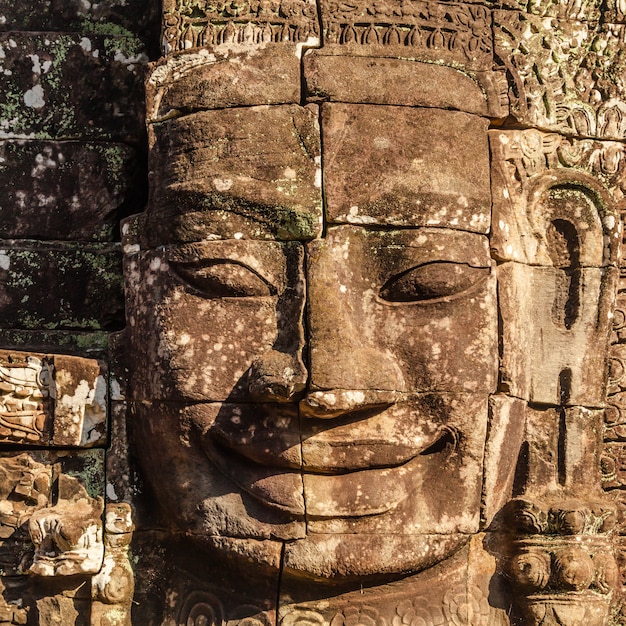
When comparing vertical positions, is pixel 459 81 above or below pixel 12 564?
above

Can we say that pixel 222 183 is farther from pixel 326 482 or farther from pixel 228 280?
pixel 326 482

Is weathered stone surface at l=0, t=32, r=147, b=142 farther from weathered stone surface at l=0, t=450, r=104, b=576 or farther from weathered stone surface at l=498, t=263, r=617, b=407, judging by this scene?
weathered stone surface at l=498, t=263, r=617, b=407

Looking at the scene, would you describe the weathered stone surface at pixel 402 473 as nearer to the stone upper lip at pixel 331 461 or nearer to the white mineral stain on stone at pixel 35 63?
the stone upper lip at pixel 331 461

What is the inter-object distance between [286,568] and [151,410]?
3.17ft

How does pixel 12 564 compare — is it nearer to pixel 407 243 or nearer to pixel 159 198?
pixel 159 198

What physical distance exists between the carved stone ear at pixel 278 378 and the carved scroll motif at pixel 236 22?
1.52 meters

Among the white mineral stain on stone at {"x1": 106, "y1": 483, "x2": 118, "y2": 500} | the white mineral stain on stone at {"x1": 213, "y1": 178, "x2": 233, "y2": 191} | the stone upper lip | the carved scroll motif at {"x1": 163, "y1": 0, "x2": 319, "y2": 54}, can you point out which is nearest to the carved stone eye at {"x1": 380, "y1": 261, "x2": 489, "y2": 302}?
the stone upper lip

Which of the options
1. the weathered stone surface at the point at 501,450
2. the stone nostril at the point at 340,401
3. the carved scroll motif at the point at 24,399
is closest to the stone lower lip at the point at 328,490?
the stone nostril at the point at 340,401

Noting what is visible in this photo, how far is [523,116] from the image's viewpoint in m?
6.65

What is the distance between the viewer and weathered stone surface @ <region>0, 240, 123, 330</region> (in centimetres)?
684

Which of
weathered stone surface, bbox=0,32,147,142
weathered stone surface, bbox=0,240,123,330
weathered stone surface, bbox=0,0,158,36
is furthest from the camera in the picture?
weathered stone surface, bbox=0,0,158,36

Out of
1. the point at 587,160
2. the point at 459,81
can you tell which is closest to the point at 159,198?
the point at 459,81

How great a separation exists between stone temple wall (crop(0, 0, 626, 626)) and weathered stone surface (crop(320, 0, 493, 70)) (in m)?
0.01

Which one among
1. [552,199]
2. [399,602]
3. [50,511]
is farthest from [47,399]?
[552,199]
